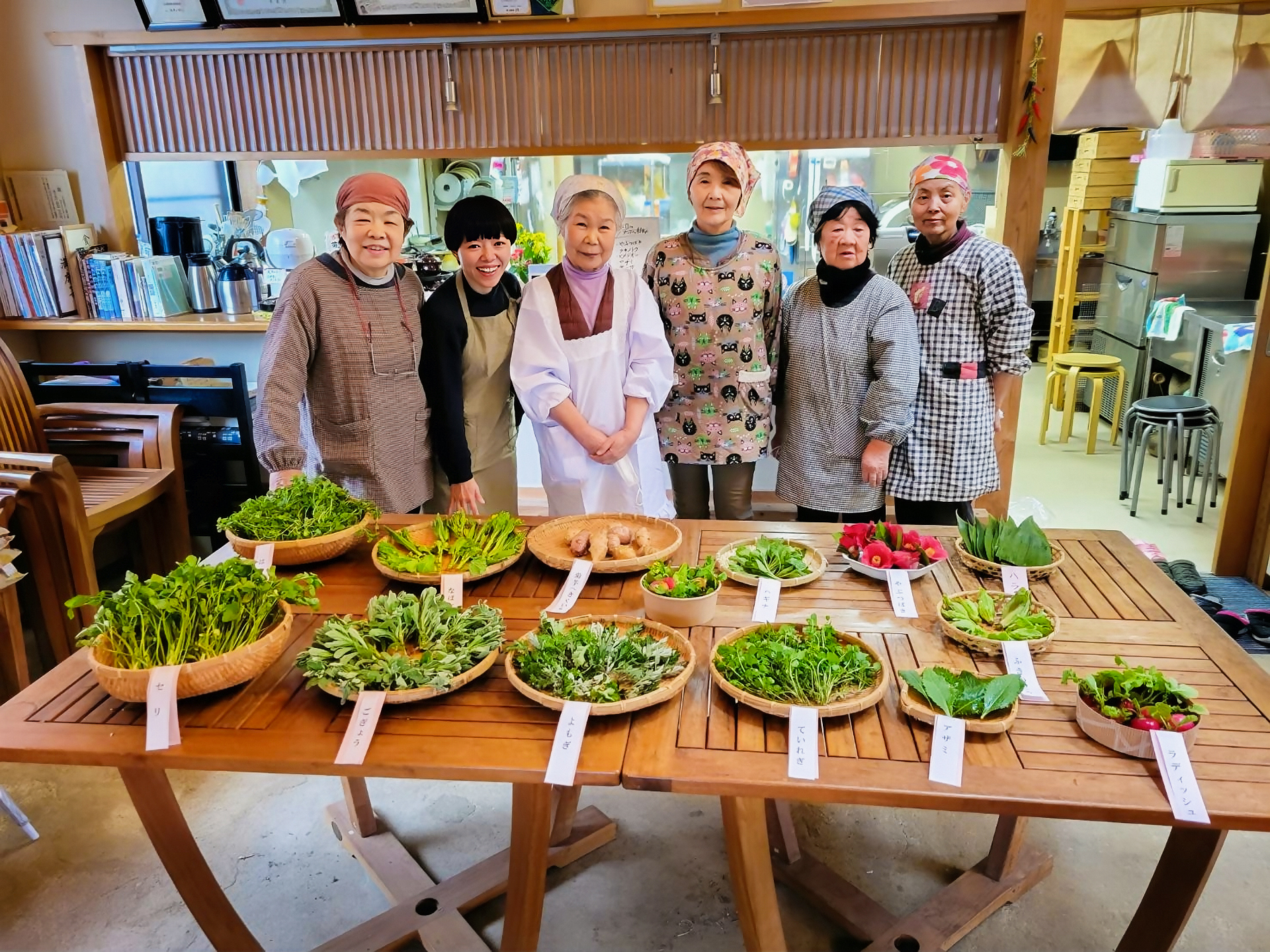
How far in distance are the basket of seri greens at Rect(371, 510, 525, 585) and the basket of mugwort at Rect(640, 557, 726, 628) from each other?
0.36 meters

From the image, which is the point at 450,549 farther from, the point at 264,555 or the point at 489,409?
the point at 489,409

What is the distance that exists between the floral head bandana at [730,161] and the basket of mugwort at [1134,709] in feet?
5.08

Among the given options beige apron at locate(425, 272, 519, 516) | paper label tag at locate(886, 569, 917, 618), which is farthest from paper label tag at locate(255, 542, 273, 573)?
paper label tag at locate(886, 569, 917, 618)

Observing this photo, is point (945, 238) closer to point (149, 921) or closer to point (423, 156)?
point (423, 156)

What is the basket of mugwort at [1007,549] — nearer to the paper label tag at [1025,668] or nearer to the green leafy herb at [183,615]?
the paper label tag at [1025,668]

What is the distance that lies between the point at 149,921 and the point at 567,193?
2.01 metres

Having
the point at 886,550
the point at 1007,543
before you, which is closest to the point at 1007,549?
the point at 1007,543

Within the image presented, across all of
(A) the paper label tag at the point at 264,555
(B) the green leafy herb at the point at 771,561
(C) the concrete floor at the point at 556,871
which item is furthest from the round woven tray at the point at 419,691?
(C) the concrete floor at the point at 556,871

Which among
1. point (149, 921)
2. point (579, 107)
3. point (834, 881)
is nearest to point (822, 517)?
point (834, 881)

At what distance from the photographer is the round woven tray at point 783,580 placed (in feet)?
5.96

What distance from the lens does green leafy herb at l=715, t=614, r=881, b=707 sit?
1401mm

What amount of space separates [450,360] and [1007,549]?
149 cm

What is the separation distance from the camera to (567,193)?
2.33 m

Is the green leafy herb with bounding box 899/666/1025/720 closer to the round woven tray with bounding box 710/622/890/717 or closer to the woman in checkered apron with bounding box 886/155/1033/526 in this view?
the round woven tray with bounding box 710/622/890/717
